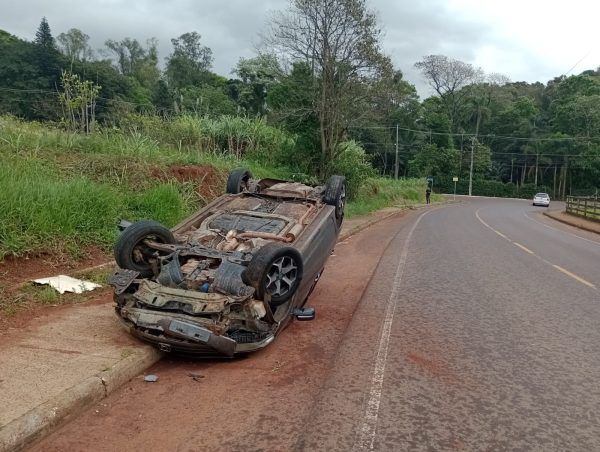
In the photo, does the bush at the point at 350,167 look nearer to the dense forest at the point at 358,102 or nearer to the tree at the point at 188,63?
the dense forest at the point at 358,102

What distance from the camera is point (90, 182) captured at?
938 centimetres

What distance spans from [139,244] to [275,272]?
1.66 metres

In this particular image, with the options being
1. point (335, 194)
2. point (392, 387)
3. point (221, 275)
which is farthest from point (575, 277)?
point (221, 275)

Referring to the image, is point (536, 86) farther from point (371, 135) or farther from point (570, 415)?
point (570, 415)

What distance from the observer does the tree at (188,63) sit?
76.9 m

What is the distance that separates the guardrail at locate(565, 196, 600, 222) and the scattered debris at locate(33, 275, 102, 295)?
1112 inches

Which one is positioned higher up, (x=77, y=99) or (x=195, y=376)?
(x=77, y=99)

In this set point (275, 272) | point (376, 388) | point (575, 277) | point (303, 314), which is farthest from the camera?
point (575, 277)

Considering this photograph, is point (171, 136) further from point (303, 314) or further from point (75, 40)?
point (75, 40)

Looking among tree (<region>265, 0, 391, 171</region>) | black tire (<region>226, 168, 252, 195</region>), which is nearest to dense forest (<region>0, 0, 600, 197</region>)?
tree (<region>265, 0, 391, 171</region>)

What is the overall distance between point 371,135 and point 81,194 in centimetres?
5858

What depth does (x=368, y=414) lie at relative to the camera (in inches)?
155

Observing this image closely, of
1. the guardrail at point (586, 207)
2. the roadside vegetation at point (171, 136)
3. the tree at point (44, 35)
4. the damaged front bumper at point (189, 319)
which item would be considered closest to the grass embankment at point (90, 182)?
the roadside vegetation at point (171, 136)

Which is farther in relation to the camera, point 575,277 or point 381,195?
point 381,195
